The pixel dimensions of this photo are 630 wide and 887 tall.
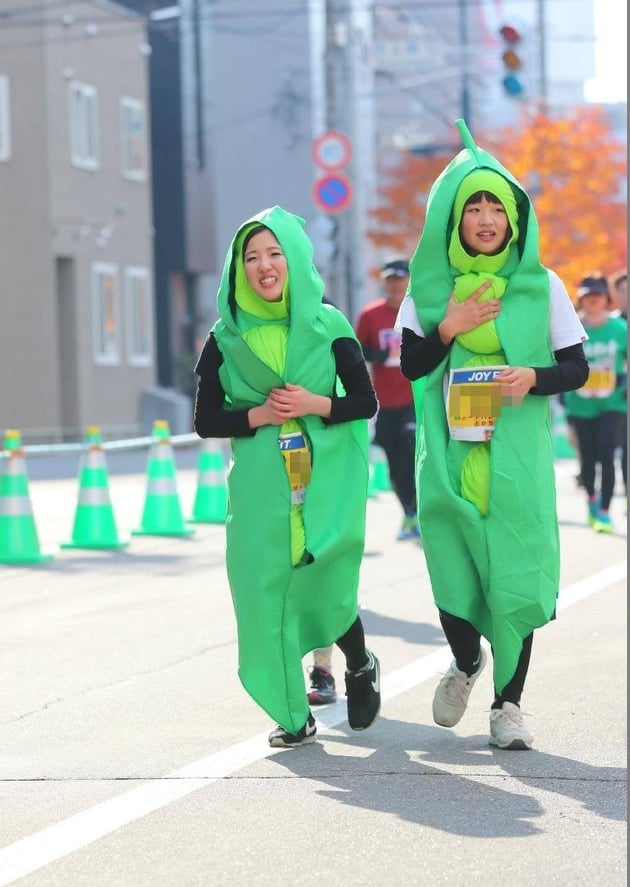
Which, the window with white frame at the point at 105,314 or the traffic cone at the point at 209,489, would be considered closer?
the traffic cone at the point at 209,489

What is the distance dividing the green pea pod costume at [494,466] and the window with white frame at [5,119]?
1118 inches

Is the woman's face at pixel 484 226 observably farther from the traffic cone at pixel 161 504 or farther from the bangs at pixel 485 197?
the traffic cone at pixel 161 504

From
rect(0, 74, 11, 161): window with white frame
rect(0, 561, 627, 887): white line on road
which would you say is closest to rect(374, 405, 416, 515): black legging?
rect(0, 561, 627, 887): white line on road

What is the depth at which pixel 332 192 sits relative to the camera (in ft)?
89.9

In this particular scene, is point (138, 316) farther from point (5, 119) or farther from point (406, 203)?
point (406, 203)

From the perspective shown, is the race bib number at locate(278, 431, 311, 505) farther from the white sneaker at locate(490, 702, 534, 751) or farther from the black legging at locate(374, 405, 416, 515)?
the black legging at locate(374, 405, 416, 515)

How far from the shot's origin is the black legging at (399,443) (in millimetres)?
13992

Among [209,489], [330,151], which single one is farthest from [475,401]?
[330,151]

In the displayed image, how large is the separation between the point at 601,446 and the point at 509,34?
1140 cm

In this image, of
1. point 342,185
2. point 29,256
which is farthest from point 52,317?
point 342,185

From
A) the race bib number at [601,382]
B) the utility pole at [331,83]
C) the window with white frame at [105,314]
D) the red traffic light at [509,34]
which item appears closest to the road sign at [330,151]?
the utility pole at [331,83]

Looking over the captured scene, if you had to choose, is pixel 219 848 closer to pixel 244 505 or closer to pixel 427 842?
pixel 427 842

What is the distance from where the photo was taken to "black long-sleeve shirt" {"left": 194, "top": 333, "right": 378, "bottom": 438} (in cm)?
673

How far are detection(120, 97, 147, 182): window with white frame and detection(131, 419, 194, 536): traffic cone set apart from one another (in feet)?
74.9
